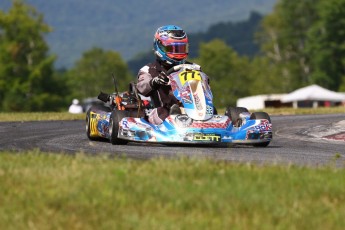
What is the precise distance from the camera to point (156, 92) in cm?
1580

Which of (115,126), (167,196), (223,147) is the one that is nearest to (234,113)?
(223,147)

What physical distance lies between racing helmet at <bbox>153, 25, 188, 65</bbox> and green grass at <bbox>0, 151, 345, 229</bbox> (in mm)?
6637

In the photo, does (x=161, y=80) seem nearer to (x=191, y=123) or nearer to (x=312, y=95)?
(x=191, y=123)

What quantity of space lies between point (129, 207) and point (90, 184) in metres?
0.78

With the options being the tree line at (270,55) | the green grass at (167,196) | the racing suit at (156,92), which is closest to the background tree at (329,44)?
the tree line at (270,55)

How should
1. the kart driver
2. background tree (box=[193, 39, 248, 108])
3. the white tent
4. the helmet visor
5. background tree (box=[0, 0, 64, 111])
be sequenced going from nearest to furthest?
the kart driver < the helmet visor < the white tent < background tree (box=[0, 0, 64, 111]) < background tree (box=[193, 39, 248, 108])

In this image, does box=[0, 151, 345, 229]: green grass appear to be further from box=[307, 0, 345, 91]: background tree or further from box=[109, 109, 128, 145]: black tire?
box=[307, 0, 345, 91]: background tree

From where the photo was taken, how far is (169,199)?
306 inches

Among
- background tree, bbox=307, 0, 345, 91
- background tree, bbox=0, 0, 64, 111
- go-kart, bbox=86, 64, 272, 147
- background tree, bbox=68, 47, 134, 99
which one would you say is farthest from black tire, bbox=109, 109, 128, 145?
background tree, bbox=68, 47, 134, 99

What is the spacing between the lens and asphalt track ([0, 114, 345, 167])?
40.4 feet

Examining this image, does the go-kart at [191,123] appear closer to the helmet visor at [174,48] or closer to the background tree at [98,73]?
the helmet visor at [174,48]

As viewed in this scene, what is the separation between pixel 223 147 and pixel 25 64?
7939 centimetres

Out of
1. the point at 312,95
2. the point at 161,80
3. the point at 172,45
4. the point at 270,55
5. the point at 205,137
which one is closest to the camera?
the point at 205,137

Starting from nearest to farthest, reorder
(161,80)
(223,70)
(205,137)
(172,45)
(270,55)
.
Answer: (205,137) < (161,80) < (172,45) < (270,55) < (223,70)
